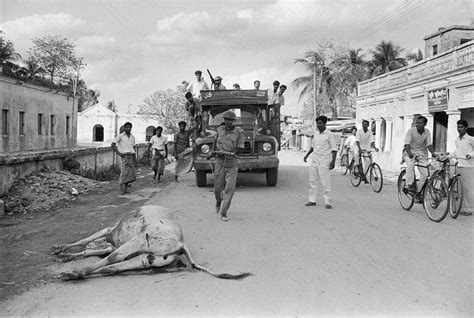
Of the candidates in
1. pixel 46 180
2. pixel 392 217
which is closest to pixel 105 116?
pixel 46 180

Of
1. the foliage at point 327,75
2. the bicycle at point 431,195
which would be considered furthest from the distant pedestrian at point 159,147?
the foliage at point 327,75

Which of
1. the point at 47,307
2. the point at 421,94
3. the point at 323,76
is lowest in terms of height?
the point at 47,307

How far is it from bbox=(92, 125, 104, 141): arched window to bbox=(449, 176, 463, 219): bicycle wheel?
5805 cm

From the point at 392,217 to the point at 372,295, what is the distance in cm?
451

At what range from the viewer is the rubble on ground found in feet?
32.8

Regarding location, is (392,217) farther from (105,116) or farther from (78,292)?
(105,116)

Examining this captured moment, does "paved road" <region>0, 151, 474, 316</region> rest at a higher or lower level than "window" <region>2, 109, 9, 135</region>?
lower

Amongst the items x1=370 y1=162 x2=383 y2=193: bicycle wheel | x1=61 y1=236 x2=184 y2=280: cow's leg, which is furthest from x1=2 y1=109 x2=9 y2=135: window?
x1=61 y1=236 x2=184 y2=280: cow's leg

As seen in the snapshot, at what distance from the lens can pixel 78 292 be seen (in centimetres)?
456

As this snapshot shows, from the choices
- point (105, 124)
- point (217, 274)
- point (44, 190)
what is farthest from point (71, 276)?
point (105, 124)

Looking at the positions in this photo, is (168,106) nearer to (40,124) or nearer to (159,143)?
(40,124)

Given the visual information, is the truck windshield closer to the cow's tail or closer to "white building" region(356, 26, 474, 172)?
"white building" region(356, 26, 474, 172)

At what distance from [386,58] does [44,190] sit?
40224mm

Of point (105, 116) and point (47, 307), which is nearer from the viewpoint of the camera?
point (47, 307)
